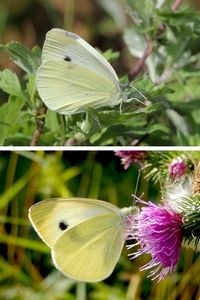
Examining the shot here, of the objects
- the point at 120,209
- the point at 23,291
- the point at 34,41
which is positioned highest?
the point at 34,41

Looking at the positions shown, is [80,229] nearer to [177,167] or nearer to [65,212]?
[65,212]

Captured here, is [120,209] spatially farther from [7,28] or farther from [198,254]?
[7,28]

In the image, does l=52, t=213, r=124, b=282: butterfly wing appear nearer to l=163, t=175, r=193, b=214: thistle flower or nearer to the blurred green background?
l=163, t=175, r=193, b=214: thistle flower

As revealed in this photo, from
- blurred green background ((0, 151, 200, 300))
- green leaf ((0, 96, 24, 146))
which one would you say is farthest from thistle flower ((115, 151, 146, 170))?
green leaf ((0, 96, 24, 146))

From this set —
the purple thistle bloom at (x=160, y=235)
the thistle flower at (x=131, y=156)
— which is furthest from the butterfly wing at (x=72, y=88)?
the purple thistle bloom at (x=160, y=235)

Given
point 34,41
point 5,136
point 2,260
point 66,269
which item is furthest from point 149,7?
point 34,41

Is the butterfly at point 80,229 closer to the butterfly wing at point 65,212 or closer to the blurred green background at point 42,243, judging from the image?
the butterfly wing at point 65,212
